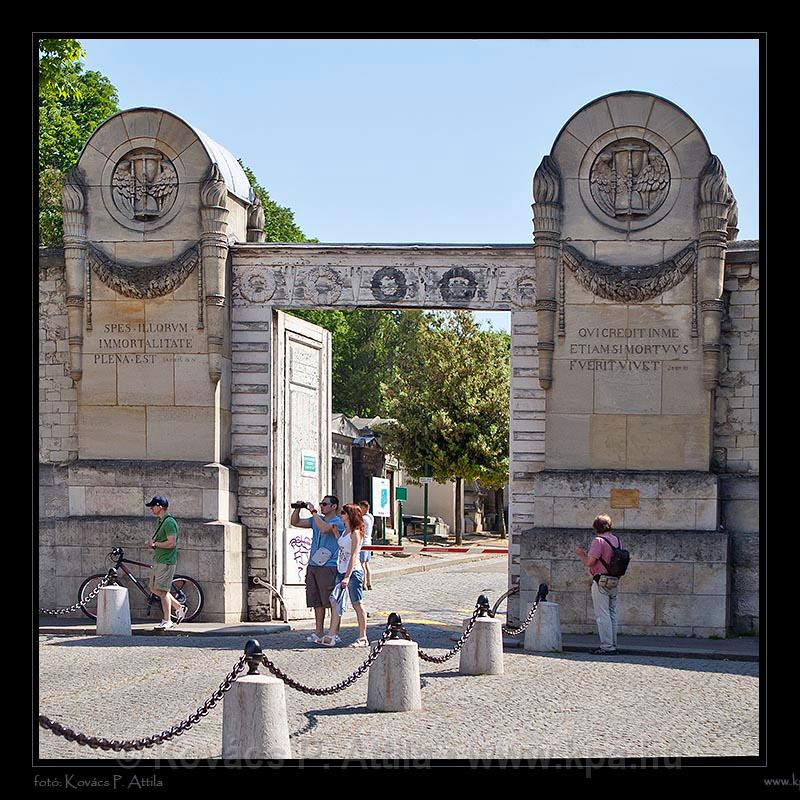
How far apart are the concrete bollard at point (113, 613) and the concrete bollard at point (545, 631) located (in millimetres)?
4817

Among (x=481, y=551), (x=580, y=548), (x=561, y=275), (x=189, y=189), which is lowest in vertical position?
(x=481, y=551)

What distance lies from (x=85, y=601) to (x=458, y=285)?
254 inches

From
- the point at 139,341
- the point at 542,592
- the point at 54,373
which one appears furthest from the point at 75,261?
the point at 542,592

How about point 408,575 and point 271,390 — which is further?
point 408,575

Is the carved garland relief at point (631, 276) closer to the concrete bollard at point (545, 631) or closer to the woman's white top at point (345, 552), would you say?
the concrete bollard at point (545, 631)

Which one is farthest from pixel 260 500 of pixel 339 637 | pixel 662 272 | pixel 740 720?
pixel 740 720

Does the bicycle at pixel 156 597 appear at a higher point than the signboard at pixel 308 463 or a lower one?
lower

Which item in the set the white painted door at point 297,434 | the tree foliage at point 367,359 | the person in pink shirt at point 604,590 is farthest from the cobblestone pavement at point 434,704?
the tree foliage at point 367,359

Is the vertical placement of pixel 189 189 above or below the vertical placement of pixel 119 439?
above

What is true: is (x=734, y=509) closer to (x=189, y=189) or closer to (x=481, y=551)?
(x=189, y=189)

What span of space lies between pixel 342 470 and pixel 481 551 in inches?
332

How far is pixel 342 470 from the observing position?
171 feet

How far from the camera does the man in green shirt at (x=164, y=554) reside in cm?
1716
